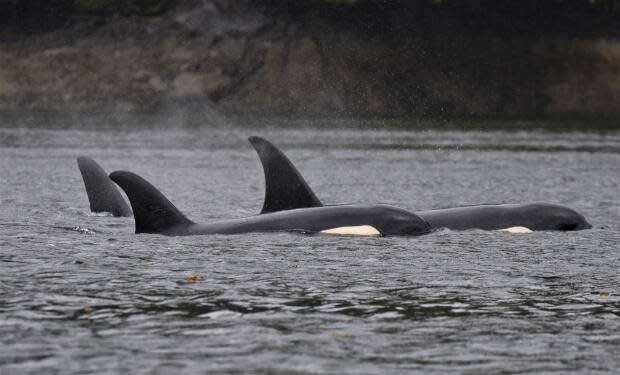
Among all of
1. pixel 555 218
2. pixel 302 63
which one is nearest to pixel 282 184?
pixel 555 218

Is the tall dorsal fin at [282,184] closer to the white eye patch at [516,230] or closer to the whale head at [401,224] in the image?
the whale head at [401,224]

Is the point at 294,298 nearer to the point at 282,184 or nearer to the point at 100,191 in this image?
the point at 282,184

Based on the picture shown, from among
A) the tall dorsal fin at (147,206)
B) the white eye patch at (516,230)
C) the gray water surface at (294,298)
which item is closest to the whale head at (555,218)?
the white eye patch at (516,230)

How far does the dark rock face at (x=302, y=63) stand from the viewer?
3455 inches

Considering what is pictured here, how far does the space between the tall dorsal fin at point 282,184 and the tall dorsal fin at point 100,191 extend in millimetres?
3015

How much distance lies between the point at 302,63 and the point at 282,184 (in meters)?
69.2

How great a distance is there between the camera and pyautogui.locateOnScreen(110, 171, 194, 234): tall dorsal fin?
1708 cm

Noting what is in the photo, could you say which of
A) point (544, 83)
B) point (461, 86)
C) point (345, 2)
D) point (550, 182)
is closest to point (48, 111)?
point (345, 2)

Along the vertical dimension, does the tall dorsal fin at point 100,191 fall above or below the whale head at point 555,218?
above

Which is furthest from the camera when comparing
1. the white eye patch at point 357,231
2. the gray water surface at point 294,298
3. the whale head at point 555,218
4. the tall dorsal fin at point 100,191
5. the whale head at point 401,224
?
the tall dorsal fin at point 100,191

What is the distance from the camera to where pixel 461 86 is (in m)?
91.4

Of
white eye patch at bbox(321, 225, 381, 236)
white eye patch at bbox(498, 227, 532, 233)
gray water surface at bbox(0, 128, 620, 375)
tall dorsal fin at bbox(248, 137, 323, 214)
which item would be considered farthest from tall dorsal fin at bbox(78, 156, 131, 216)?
white eye patch at bbox(498, 227, 532, 233)

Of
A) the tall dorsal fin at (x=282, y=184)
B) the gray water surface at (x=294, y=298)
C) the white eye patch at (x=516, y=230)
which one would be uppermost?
the tall dorsal fin at (x=282, y=184)

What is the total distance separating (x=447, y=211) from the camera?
19.3 m
